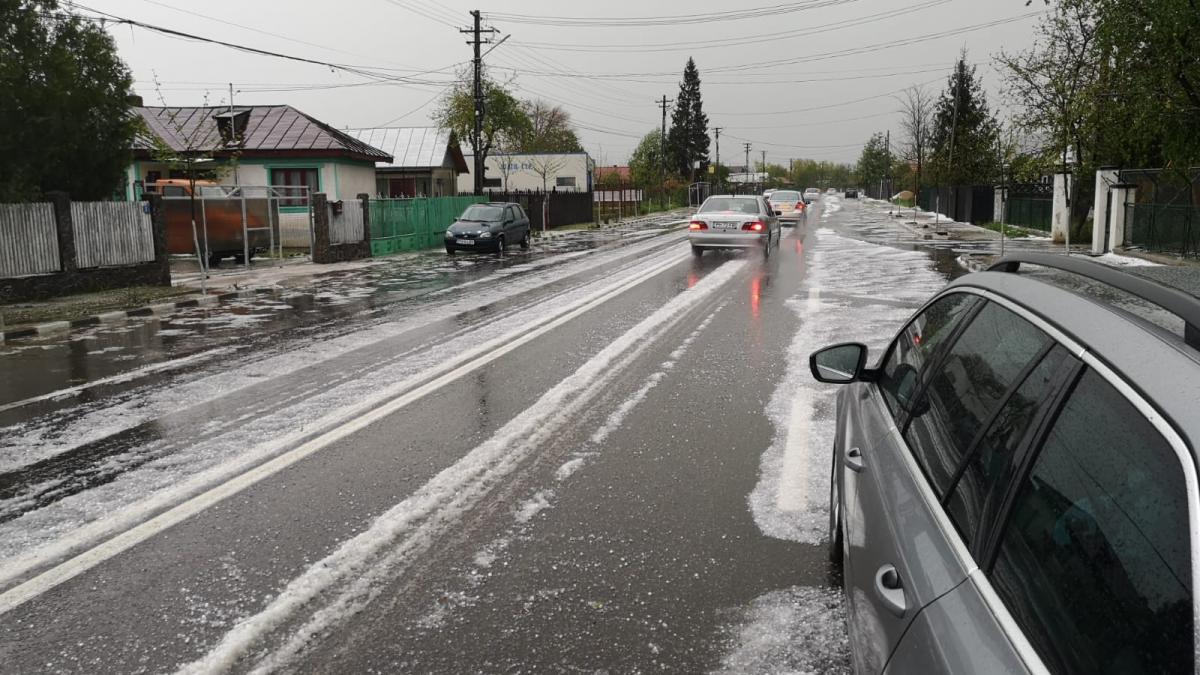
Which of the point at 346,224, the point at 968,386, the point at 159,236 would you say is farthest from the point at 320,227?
the point at 968,386

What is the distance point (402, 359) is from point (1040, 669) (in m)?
8.26

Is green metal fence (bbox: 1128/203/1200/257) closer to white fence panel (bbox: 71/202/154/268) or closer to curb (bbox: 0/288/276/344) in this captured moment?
curb (bbox: 0/288/276/344)

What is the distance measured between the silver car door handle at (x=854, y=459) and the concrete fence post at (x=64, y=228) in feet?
55.6

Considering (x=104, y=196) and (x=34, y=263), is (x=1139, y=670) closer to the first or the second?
(x=34, y=263)

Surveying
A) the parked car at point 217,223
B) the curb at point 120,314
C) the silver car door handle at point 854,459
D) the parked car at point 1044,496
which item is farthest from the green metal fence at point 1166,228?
the parked car at point 217,223

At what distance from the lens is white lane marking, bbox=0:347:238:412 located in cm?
789

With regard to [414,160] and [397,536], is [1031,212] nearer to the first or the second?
[414,160]

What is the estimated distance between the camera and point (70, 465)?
18.9ft

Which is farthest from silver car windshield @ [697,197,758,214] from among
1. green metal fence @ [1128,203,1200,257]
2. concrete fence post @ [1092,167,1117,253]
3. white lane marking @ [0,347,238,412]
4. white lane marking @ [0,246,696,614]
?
white lane marking @ [0,347,238,412]

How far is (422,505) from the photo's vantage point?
4.89m

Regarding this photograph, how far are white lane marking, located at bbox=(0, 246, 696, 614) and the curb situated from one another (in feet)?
22.9

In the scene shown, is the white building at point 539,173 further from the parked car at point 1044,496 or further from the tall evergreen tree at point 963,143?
the parked car at point 1044,496

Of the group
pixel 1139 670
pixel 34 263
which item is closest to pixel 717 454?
pixel 1139 670

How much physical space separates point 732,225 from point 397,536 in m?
18.8
